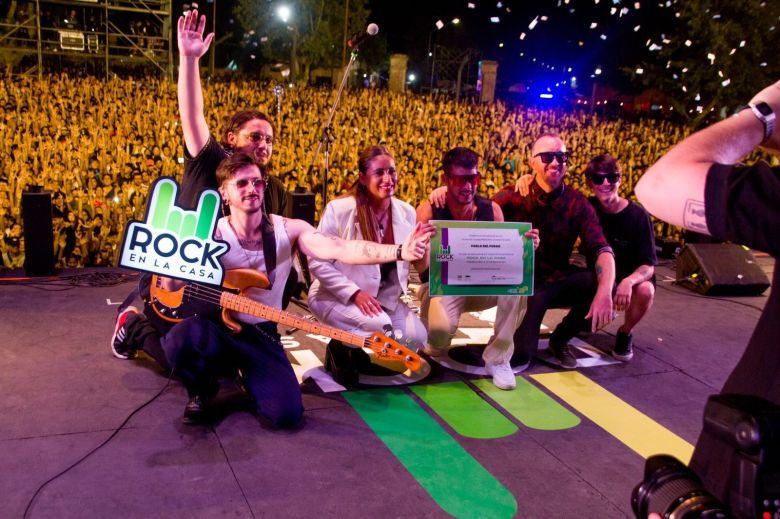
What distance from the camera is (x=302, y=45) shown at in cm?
2938

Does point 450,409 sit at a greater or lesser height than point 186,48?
lesser

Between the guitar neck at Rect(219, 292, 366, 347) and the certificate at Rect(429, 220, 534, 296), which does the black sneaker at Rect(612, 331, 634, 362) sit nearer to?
the certificate at Rect(429, 220, 534, 296)

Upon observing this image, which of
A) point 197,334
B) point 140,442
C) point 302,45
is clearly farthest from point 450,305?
point 302,45

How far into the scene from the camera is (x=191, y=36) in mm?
3904

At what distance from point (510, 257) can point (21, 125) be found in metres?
8.10

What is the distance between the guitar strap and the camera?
13.4ft

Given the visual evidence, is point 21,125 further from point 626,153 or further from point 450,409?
point 626,153

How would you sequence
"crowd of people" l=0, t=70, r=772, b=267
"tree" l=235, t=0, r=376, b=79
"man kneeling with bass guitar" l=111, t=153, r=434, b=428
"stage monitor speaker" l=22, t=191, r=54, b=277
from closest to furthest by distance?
1. "man kneeling with bass guitar" l=111, t=153, r=434, b=428
2. "stage monitor speaker" l=22, t=191, r=54, b=277
3. "crowd of people" l=0, t=70, r=772, b=267
4. "tree" l=235, t=0, r=376, b=79

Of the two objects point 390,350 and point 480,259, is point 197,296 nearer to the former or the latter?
point 390,350

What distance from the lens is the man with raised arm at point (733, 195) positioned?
1205mm

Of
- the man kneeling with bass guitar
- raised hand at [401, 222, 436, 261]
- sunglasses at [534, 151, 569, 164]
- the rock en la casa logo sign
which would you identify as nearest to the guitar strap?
the man kneeling with bass guitar

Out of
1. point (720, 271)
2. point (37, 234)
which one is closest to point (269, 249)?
point (37, 234)

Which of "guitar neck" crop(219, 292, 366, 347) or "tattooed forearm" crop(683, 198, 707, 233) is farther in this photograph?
"guitar neck" crop(219, 292, 366, 347)

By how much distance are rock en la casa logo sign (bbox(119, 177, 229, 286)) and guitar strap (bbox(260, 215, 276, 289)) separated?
588 millimetres
